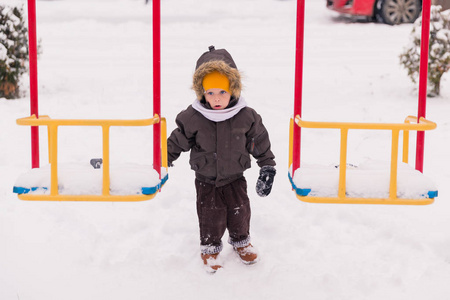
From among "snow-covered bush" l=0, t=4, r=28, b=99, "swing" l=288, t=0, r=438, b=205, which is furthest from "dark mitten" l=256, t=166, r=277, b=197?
"snow-covered bush" l=0, t=4, r=28, b=99

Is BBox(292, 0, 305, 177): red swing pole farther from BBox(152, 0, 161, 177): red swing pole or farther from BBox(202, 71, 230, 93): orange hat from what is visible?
BBox(152, 0, 161, 177): red swing pole

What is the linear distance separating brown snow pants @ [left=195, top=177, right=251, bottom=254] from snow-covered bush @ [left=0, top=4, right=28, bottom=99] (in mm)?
4305

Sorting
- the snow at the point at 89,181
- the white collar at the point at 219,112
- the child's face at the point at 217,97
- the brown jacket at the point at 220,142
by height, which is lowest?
the snow at the point at 89,181

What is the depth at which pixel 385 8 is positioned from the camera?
33.3 feet

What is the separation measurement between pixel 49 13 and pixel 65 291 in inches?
479

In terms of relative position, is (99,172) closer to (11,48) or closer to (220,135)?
(220,135)

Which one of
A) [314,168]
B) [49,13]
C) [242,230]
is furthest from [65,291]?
[49,13]

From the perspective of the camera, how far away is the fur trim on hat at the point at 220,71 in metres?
2.61

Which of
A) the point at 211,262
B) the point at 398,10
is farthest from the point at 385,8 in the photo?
the point at 211,262

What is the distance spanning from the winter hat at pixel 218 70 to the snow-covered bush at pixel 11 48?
437 cm

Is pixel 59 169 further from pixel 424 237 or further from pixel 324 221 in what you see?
pixel 424 237

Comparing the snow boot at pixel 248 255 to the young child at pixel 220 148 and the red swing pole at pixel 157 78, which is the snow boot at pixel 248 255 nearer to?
the young child at pixel 220 148

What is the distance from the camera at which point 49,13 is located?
13.7m

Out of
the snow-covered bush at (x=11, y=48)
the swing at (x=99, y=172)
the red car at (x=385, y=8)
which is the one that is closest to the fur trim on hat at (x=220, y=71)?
the swing at (x=99, y=172)
